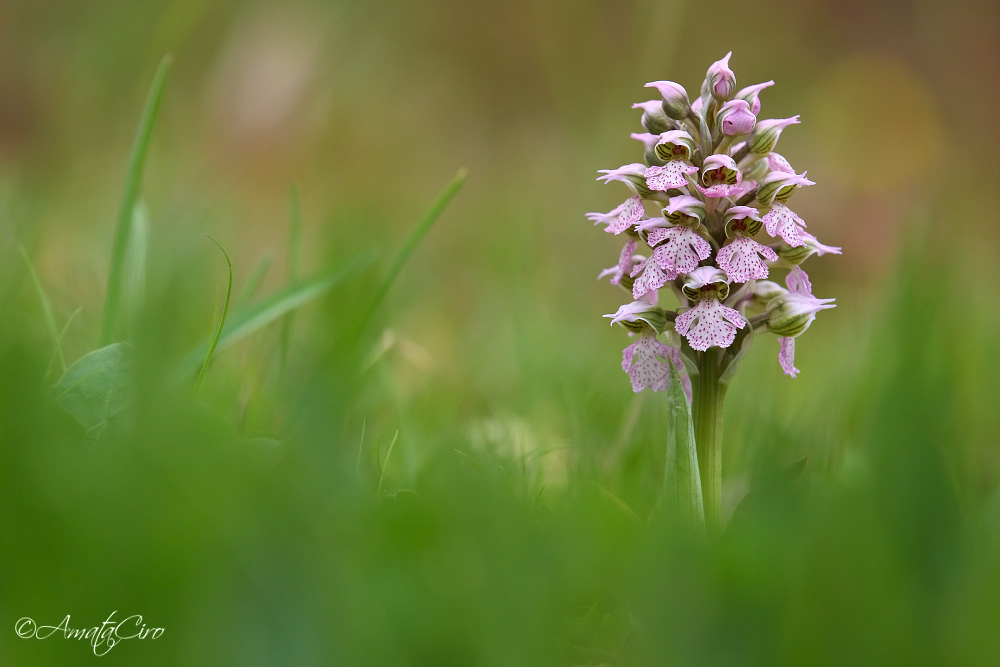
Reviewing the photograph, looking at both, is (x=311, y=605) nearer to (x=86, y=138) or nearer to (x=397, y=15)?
(x=86, y=138)

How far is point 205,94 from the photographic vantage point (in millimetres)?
6727

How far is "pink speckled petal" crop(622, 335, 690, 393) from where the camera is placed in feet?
4.48

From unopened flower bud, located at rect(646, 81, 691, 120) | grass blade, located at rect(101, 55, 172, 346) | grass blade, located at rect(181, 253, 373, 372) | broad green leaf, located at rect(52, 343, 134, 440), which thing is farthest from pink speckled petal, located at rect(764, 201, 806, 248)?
grass blade, located at rect(101, 55, 172, 346)

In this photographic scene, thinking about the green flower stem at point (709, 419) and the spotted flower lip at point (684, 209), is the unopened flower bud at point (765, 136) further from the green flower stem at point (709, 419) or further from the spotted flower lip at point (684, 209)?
the green flower stem at point (709, 419)

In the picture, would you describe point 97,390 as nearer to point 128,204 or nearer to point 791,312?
point 128,204

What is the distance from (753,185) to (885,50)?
7.62 metres

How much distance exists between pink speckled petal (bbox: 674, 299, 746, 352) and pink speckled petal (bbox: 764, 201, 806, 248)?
0.15 meters

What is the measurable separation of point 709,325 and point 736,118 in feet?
1.07

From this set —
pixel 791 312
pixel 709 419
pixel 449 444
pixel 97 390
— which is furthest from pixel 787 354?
pixel 97 390

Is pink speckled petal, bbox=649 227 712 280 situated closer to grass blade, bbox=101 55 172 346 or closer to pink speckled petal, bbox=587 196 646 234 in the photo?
pink speckled petal, bbox=587 196 646 234

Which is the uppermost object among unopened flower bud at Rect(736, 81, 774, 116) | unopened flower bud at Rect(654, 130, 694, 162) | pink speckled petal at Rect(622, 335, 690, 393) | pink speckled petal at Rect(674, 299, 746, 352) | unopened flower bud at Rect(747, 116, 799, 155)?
unopened flower bud at Rect(736, 81, 774, 116)

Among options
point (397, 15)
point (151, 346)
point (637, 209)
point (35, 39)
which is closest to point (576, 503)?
point (151, 346)

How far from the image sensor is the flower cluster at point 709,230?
1292 millimetres

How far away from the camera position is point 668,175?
1.31 metres
